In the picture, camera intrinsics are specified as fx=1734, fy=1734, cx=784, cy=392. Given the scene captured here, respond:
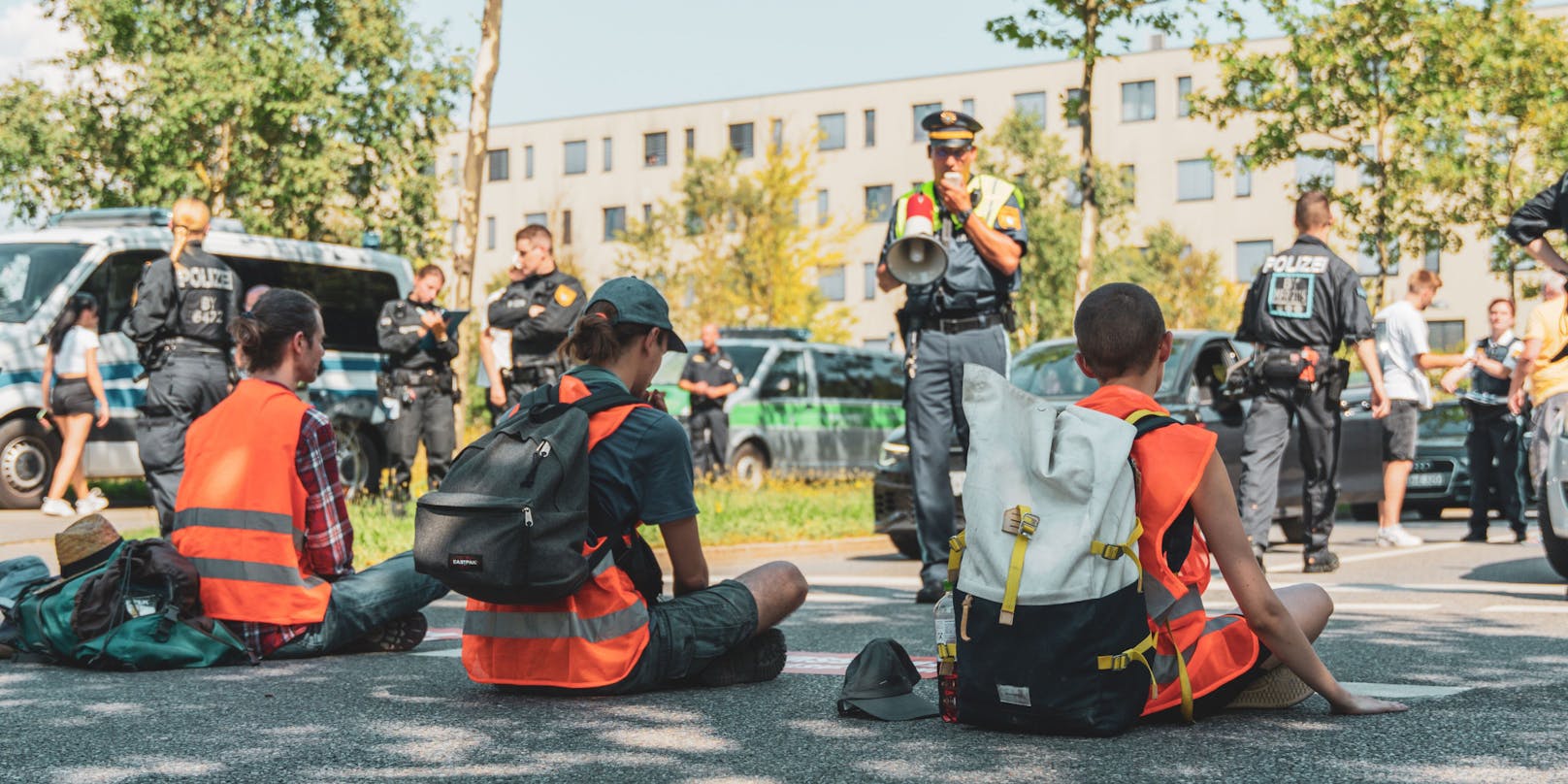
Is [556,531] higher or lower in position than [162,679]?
higher

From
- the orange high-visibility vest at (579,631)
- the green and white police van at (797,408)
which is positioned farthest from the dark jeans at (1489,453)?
the orange high-visibility vest at (579,631)

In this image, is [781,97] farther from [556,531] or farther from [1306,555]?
[556,531]

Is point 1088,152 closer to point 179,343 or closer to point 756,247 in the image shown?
point 179,343

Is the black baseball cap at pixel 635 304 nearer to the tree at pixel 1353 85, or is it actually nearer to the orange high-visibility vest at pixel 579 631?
the orange high-visibility vest at pixel 579 631

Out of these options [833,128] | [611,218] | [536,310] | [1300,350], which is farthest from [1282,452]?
[611,218]

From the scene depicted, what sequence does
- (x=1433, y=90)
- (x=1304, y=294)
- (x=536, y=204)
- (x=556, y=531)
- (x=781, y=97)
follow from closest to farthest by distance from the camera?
(x=556, y=531) < (x=1304, y=294) < (x=1433, y=90) < (x=781, y=97) < (x=536, y=204)

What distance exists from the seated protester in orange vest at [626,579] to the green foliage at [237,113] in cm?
2166

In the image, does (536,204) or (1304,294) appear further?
(536,204)

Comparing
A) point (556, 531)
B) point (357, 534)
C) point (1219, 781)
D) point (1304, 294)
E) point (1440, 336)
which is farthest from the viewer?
point (1440, 336)

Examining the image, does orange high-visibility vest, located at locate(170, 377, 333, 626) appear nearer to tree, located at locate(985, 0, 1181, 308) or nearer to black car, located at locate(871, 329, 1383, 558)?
black car, located at locate(871, 329, 1383, 558)

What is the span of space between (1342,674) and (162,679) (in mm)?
3797

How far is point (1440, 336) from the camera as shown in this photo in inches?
2391

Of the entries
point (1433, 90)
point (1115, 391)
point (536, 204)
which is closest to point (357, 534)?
point (1115, 391)

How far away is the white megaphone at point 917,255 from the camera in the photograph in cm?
781
